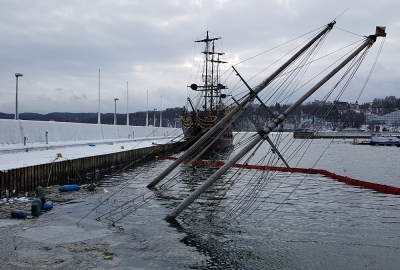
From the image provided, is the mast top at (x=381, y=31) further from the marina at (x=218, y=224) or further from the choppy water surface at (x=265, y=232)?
the choppy water surface at (x=265, y=232)

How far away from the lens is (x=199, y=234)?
1666 cm

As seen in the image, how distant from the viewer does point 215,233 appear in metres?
17.0

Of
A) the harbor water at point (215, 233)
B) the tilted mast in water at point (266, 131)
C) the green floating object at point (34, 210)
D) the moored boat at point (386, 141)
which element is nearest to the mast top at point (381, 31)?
the tilted mast in water at point (266, 131)

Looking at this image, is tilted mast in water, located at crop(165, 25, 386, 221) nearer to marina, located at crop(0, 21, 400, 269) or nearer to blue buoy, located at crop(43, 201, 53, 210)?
marina, located at crop(0, 21, 400, 269)

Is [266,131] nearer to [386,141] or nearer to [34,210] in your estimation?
[34,210]

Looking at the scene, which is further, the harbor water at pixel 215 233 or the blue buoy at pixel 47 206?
the blue buoy at pixel 47 206

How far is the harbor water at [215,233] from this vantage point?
44.2 ft

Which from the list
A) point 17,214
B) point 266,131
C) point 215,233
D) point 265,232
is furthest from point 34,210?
point 266,131

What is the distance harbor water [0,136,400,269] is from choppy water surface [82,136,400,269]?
4cm

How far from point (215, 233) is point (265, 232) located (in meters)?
2.34

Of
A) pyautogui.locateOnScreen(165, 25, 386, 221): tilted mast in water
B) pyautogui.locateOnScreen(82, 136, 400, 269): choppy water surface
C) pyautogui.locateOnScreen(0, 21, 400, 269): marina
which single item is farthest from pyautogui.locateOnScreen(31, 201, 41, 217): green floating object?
pyautogui.locateOnScreen(165, 25, 386, 221): tilted mast in water

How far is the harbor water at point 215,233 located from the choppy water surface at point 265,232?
38 millimetres

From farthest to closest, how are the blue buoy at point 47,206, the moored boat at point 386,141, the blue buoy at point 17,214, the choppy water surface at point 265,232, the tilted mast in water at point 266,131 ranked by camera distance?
the moored boat at point 386,141, the blue buoy at point 47,206, the blue buoy at point 17,214, the tilted mast in water at point 266,131, the choppy water surface at point 265,232

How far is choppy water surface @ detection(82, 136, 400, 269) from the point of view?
545 inches
